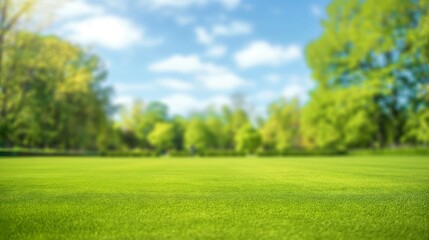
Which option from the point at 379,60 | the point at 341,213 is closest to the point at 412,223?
the point at 341,213

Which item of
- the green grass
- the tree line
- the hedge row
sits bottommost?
the hedge row

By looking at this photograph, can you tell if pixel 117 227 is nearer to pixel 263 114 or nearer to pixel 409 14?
pixel 409 14

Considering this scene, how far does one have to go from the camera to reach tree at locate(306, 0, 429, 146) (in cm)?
3772

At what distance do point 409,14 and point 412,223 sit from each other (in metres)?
43.7

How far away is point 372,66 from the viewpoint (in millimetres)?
41531

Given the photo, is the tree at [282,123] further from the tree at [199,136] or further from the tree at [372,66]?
the tree at [372,66]

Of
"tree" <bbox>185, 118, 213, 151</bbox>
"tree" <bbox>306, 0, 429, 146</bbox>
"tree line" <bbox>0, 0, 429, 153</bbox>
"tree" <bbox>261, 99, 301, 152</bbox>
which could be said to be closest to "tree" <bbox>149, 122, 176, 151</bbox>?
"tree" <bbox>185, 118, 213, 151</bbox>

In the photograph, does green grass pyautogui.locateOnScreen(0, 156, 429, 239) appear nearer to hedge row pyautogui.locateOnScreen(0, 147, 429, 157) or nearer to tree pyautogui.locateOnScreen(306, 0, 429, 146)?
hedge row pyautogui.locateOnScreen(0, 147, 429, 157)

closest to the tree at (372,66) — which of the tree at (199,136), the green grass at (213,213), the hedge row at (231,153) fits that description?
the hedge row at (231,153)

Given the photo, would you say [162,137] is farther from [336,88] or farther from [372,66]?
[372,66]

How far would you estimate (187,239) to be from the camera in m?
2.70

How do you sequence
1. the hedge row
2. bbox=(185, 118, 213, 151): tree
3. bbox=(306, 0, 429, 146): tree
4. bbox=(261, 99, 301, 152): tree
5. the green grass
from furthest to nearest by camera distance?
1. bbox=(185, 118, 213, 151): tree
2. bbox=(261, 99, 301, 152): tree
3. bbox=(306, 0, 429, 146): tree
4. the hedge row
5. the green grass

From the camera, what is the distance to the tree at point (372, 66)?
37719 mm

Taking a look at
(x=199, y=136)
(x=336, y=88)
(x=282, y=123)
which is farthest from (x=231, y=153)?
(x=282, y=123)
